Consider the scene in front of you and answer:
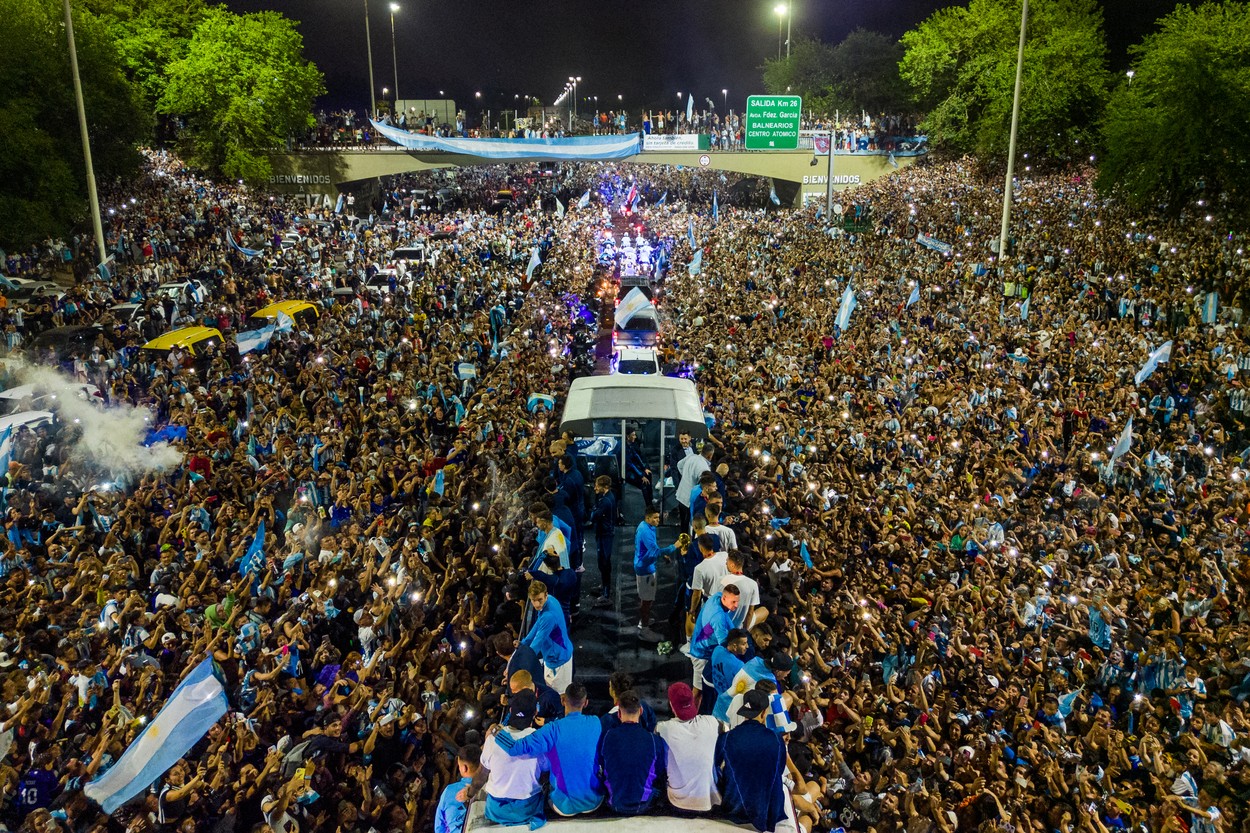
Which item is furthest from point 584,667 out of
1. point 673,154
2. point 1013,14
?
point 1013,14

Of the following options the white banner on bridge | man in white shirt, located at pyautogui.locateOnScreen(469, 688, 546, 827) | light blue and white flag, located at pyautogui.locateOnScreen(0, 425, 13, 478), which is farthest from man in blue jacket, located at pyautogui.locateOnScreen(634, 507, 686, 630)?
the white banner on bridge

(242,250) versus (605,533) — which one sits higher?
(242,250)

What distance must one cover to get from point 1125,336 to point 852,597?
33.1 feet

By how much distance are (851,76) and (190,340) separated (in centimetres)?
4314

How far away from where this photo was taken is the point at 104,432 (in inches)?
509

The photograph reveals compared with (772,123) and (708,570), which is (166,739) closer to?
(708,570)

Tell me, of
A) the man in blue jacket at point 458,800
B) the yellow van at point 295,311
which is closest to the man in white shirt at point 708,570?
the man in blue jacket at point 458,800

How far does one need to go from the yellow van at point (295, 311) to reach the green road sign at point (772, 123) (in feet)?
60.3

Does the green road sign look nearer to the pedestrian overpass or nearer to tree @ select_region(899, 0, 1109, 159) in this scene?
the pedestrian overpass

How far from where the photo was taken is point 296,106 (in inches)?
1585

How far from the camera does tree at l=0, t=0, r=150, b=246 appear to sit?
889 inches

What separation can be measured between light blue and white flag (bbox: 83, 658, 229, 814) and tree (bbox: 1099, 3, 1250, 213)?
2519 centimetres

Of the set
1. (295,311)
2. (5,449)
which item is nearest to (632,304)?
(295,311)

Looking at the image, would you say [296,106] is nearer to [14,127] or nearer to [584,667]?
[14,127]
